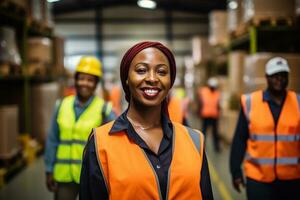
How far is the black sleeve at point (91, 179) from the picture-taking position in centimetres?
186

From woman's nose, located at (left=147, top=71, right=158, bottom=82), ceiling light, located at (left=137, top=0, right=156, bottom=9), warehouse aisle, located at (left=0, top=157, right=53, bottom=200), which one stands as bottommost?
warehouse aisle, located at (left=0, top=157, right=53, bottom=200)

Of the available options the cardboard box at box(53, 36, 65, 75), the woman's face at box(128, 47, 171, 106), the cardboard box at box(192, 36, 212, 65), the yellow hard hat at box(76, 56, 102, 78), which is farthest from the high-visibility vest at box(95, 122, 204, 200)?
the cardboard box at box(192, 36, 212, 65)

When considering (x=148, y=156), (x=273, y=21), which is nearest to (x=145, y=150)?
(x=148, y=156)

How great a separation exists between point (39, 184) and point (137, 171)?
18.4 ft

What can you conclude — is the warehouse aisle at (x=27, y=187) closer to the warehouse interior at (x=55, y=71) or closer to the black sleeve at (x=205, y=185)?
the warehouse interior at (x=55, y=71)

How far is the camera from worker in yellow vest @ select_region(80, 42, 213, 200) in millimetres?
1835

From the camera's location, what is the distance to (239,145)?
12.7 feet

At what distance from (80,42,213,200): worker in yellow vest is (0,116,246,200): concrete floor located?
4220 millimetres

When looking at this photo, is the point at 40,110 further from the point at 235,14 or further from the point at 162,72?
the point at 162,72

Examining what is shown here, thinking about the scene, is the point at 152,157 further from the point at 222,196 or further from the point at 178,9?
the point at 178,9

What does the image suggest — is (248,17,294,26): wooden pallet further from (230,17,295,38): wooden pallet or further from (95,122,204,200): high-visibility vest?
(95,122,204,200): high-visibility vest

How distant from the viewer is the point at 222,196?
19.9 ft

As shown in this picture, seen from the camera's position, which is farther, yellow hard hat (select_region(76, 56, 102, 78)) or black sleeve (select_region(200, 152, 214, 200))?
yellow hard hat (select_region(76, 56, 102, 78))

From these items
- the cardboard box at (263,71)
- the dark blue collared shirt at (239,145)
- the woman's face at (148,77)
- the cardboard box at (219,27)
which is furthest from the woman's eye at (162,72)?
the cardboard box at (219,27)
